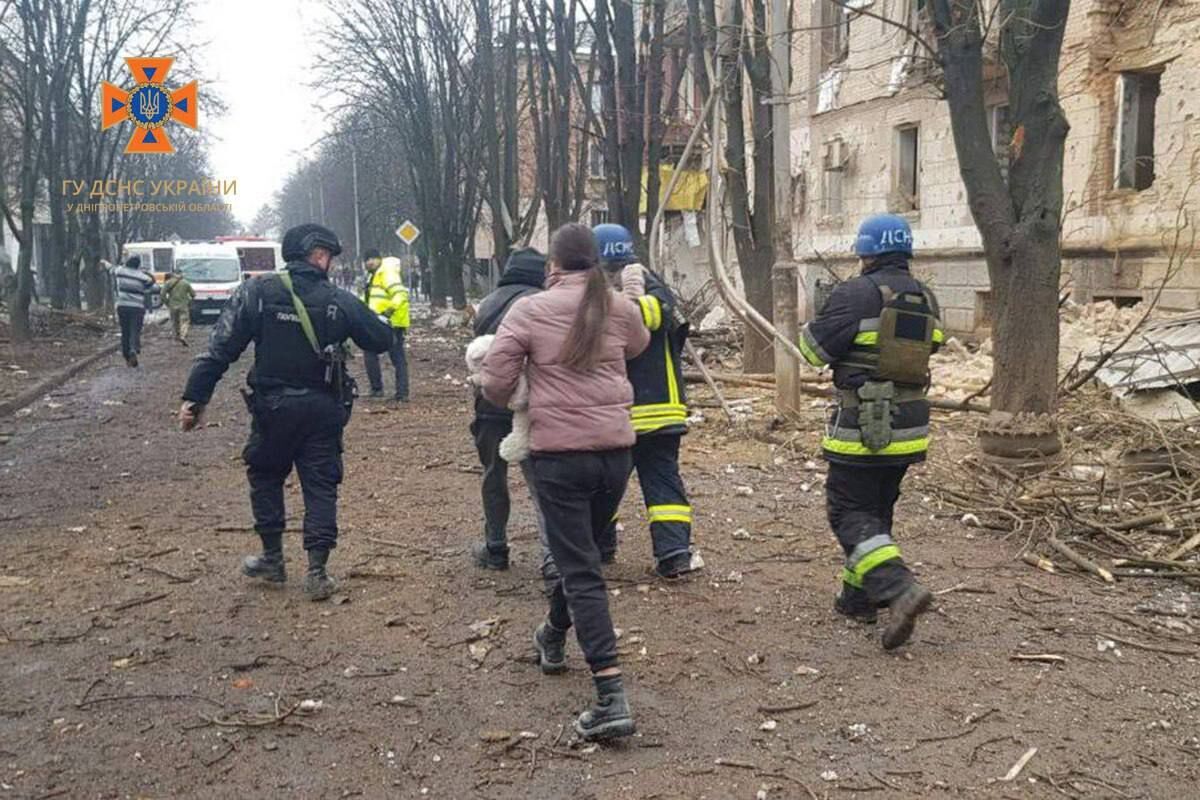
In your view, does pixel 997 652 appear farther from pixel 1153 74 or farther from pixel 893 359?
pixel 1153 74

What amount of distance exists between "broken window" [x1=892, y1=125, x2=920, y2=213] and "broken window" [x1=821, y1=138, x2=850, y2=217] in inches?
57.0

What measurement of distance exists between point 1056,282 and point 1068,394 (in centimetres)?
→ 265

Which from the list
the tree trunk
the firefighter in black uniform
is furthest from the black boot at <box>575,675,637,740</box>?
the tree trunk

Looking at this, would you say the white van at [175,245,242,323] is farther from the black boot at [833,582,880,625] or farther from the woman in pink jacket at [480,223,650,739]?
the woman in pink jacket at [480,223,650,739]

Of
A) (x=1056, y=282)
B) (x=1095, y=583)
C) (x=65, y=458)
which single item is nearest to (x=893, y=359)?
(x=1095, y=583)

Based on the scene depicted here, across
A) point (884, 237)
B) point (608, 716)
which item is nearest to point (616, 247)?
point (884, 237)

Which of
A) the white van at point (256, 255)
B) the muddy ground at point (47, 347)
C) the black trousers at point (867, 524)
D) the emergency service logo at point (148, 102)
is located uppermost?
the emergency service logo at point (148, 102)

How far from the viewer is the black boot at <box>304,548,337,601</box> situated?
5.16 metres

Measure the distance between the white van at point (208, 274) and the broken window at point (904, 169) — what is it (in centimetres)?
2023

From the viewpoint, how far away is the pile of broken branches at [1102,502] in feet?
18.3

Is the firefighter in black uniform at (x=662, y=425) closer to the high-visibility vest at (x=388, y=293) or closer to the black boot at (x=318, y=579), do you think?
the black boot at (x=318, y=579)

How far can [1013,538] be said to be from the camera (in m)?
6.09

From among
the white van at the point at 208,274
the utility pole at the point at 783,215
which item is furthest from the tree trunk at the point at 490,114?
the white van at the point at 208,274

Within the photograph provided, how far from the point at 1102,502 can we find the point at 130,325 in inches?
623
